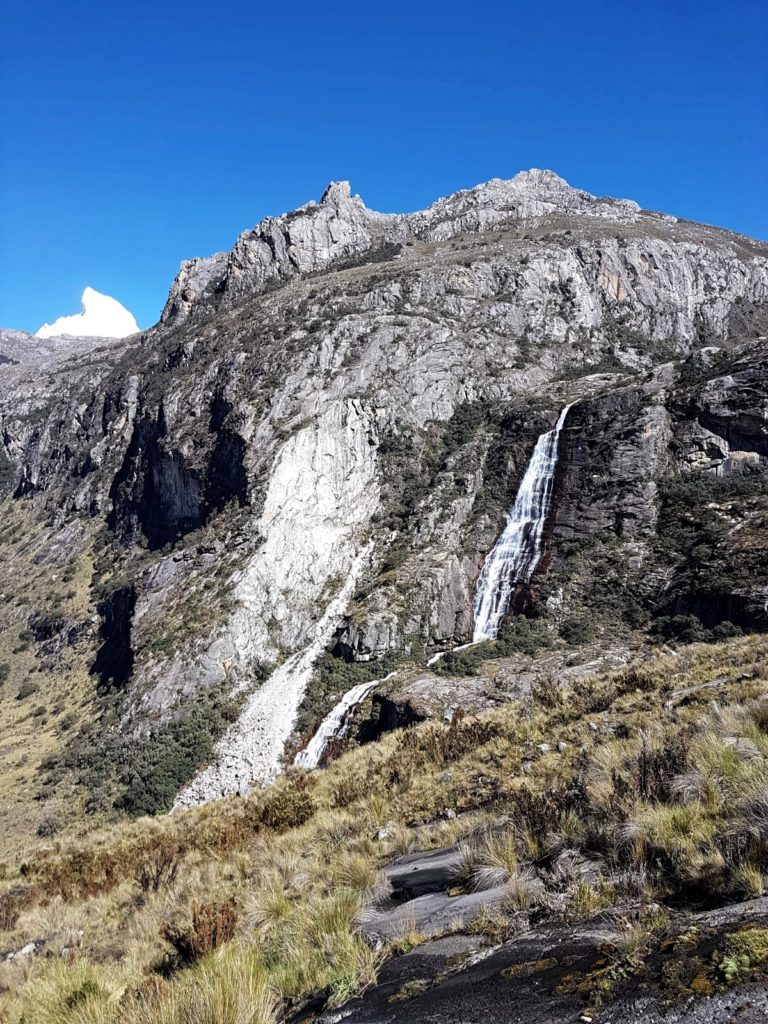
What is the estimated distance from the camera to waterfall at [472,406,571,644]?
1620 inches

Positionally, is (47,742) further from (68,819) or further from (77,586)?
(77,586)

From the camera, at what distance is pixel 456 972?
376cm

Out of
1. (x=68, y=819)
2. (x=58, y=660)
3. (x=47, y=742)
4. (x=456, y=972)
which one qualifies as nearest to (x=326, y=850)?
(x=456, y=972)

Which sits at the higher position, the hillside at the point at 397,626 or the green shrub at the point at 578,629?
the hillside at the point at 397,626

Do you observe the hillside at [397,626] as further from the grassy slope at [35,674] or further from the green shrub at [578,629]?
the grassy slope at [35,674]

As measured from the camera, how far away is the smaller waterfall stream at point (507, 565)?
1294 inches

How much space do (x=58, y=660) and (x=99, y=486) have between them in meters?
32.3

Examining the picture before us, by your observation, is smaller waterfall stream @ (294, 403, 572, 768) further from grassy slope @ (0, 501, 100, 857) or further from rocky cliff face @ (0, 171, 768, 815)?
grassy slope @ (0, 501, 100, 857)

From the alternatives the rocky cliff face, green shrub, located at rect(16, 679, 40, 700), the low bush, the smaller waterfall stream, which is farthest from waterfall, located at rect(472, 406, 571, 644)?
green shrub, located at rect(16, 679, 40, 700)

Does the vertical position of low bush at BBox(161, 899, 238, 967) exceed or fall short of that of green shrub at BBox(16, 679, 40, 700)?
it exceeds it

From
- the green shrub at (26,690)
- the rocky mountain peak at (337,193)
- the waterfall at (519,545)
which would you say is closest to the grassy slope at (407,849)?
the waterfall at (519,545)

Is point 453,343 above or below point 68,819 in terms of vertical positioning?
above

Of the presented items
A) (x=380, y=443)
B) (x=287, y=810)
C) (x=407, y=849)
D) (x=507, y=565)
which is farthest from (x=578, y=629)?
(x=407, y=849)

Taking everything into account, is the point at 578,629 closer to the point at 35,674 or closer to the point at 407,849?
the point at 407,849
